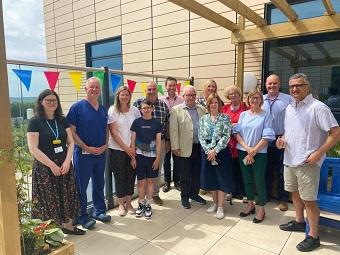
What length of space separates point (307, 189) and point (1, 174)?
223cm

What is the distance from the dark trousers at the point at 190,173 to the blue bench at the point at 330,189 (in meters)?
1.31

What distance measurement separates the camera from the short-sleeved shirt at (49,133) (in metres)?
2.26

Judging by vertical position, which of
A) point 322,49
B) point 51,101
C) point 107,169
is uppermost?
point 322,49

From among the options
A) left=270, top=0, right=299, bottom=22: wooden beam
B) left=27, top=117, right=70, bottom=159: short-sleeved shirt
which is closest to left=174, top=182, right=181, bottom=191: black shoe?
left=27, top=117, right=70, bottom=159: short-sleeved shirt

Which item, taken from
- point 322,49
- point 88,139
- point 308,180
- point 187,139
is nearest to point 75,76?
point 88,139

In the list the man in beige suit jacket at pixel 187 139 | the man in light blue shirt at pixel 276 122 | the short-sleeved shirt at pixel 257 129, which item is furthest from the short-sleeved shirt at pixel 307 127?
the man in beige suit jacket at pixel 187 139

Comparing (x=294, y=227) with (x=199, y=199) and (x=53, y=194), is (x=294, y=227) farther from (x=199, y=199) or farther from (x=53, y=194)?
(x=53, y=194)

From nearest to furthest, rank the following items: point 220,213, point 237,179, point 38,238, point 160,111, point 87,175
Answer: point 38,238
point 87,175
point 220,213
point 160,111
point 237,179

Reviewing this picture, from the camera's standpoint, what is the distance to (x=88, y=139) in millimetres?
2693

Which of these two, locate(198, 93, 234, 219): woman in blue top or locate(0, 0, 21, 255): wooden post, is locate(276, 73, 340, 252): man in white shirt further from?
locate(0, 0, 21, 255): wooden post

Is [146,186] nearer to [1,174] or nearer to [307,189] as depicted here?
[307,189]

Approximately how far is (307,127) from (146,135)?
1.58m

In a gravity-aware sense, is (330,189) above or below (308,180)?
below

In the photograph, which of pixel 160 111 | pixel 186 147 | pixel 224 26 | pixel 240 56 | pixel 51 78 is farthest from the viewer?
pixel 240 56
